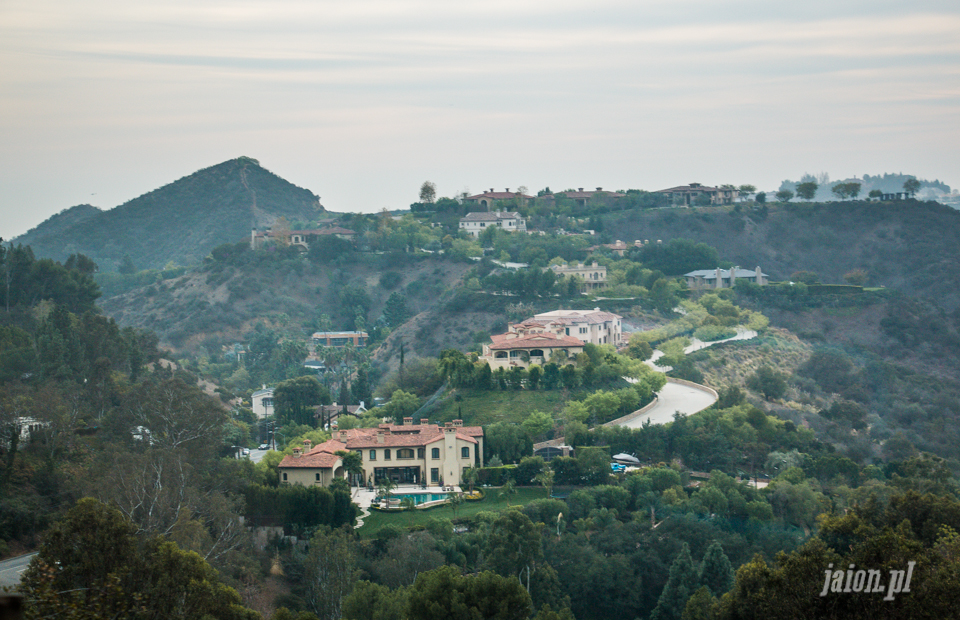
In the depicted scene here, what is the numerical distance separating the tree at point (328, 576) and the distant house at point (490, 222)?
65.4 metres

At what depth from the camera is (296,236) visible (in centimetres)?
9469

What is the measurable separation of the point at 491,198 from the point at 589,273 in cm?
2708

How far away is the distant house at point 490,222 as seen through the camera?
91.0m

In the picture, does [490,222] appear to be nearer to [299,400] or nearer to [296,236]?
[296,236]

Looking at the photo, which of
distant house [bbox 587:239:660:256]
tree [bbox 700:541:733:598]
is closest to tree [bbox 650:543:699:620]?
tree [bbox 700:541:733:598]

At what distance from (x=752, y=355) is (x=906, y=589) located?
44.0 metres

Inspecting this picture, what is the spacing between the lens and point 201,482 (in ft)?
96.3

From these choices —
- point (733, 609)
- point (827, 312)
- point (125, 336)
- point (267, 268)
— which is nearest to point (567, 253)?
point (827, 312)

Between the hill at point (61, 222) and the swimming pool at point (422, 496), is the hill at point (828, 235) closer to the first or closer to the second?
the swimming pool at point (422, 496)

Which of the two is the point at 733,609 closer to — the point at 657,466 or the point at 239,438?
the point at 657,466

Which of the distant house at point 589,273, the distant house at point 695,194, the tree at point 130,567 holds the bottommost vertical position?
the tree at point 130,567

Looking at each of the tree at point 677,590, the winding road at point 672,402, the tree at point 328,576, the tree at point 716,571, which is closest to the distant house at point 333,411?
the winding road at point 672,402

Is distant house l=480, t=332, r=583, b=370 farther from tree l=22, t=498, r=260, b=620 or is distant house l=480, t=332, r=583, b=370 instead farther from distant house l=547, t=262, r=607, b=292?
tree l=22, t=498, r=260, b=620

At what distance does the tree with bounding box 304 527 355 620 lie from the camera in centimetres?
2481
